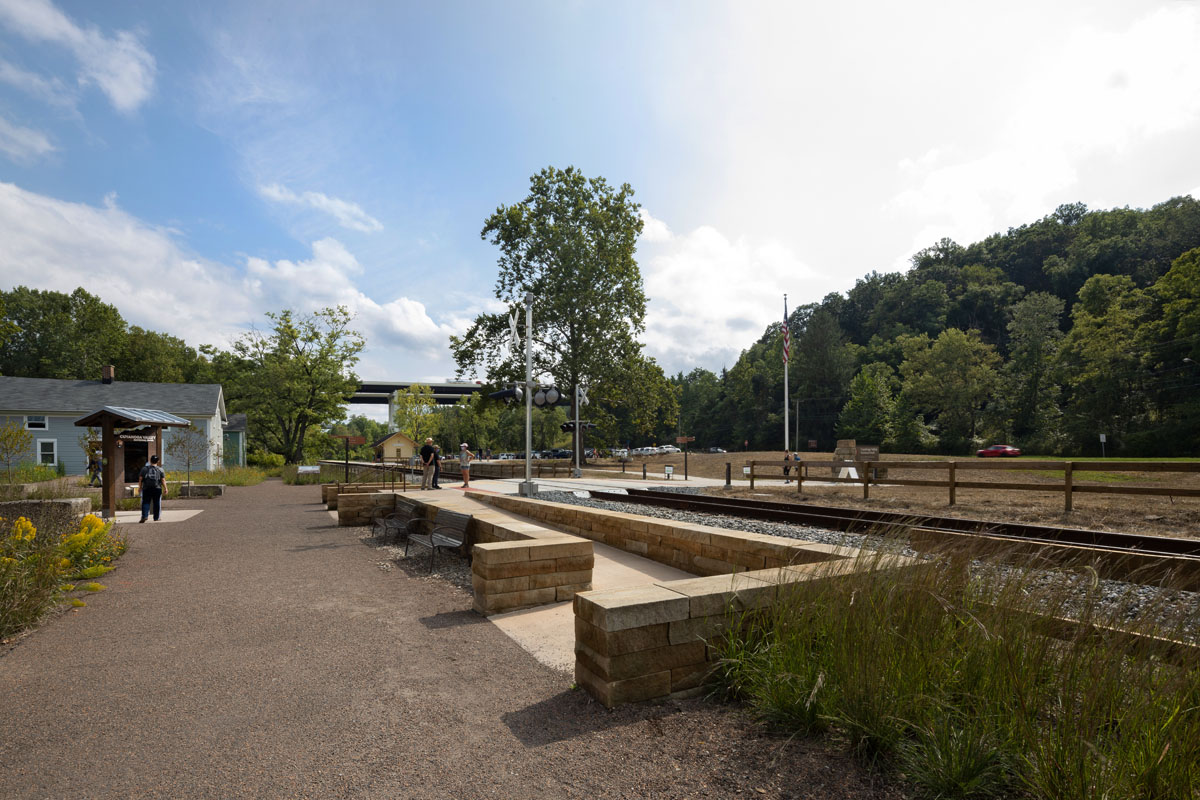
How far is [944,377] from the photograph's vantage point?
219ft

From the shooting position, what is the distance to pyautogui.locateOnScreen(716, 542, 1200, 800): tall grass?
2215mm

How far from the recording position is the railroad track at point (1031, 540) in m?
4.70

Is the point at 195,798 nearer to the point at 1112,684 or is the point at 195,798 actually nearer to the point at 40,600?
the point at 1112,684

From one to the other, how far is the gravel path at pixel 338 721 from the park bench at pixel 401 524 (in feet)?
12.8

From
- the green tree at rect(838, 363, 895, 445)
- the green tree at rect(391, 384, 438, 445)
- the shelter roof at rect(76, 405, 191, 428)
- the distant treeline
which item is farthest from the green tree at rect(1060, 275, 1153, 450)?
the shelter roof at rect(76, 405, 191, 428)

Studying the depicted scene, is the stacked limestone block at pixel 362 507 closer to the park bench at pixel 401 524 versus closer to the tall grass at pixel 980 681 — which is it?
the park bench at pixel 401 524

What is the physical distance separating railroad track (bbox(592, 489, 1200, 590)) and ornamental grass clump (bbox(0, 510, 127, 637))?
7.38 meters

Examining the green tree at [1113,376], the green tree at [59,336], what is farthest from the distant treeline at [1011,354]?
the green tree at [59,336]

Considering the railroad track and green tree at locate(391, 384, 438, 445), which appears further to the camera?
green tree at locate(391, 384, 438, 445)

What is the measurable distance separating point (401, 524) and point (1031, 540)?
910 centimetres

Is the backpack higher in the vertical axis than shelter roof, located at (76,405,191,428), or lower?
lower

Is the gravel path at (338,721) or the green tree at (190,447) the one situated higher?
the green tree at (190,447)

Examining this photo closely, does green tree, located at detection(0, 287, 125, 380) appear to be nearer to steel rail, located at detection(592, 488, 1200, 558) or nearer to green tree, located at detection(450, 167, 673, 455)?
green tree, located at detection(450, 167, 673, 455)

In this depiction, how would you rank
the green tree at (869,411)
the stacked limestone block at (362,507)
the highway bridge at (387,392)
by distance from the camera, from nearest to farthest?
1. the stacked limestone block at (362,507)
2. the green tree at (869,411)
3. the highway bridge at (387,392)
